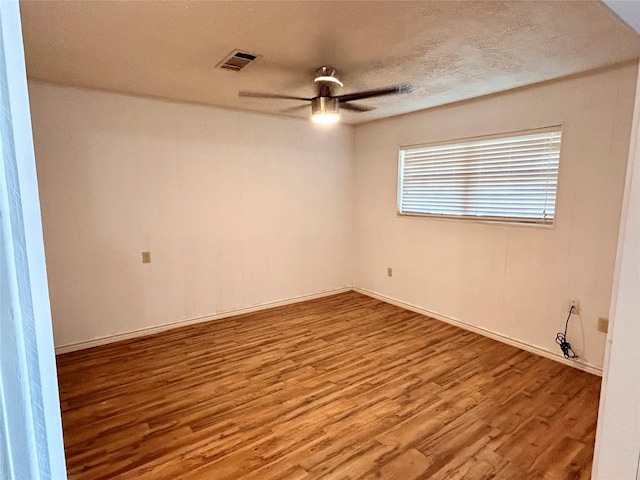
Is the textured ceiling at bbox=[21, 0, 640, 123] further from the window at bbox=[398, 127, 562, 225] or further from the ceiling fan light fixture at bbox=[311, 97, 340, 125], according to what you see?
the window at bbox=[398, 127, 562, 225]

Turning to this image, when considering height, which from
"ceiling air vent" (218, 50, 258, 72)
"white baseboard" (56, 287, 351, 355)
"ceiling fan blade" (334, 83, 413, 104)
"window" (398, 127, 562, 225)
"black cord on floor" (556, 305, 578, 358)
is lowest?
"white baseboard" (56, 287, 351, 355)

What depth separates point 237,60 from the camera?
2.48 meters

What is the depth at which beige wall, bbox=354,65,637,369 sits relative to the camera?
2.71m

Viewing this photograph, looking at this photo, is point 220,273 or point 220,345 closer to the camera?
point 220,345

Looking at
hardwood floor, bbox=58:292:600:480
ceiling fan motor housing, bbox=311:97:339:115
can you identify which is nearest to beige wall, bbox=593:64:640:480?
hardwood floor, bbox=58:292:600:480

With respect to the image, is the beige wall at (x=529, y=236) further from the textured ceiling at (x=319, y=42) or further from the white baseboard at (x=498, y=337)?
the textured ceiling at (x=319, y=42)

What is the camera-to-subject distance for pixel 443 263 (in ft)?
13.0

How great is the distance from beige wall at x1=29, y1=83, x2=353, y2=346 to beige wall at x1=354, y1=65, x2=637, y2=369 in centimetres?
102

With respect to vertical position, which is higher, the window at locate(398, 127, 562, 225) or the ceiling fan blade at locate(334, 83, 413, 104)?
the ceiling fan blade at locate(334, 83, 413, 104)

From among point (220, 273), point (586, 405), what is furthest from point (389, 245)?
point (586, 405)

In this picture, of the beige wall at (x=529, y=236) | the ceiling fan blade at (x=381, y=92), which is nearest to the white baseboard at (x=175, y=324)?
the beige wall at (x=529, y=236)

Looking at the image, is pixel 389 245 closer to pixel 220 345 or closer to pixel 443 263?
pixel 443 263

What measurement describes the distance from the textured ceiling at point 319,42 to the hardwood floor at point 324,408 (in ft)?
7.73

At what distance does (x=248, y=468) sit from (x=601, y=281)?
9.42ft
